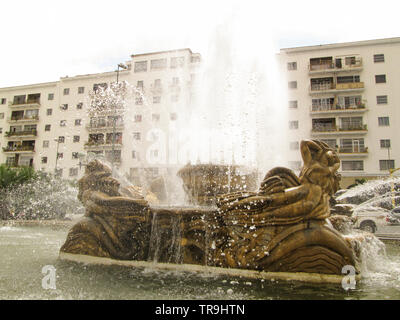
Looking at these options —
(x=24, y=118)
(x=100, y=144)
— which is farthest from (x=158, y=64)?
(x=24, y=118)

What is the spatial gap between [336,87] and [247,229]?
33102 mm

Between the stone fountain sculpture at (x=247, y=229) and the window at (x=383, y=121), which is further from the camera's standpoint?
the window at (x=383, y=121)

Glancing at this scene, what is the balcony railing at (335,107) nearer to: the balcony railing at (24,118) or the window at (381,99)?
the window at (381,99)

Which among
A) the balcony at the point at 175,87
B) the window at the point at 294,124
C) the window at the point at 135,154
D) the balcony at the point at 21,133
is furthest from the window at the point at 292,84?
the balcony at the point at 21,133

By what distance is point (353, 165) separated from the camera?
32.9 meters

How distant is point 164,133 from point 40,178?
1276cm

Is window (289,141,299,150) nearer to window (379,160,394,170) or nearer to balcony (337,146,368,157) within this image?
balcony (337,146,368,157)

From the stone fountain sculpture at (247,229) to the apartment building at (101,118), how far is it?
74.9ft

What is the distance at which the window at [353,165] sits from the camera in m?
32.8

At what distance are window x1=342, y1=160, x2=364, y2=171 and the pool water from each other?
28601mm

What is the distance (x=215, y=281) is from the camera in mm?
5504

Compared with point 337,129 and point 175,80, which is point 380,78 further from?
point 175,80
